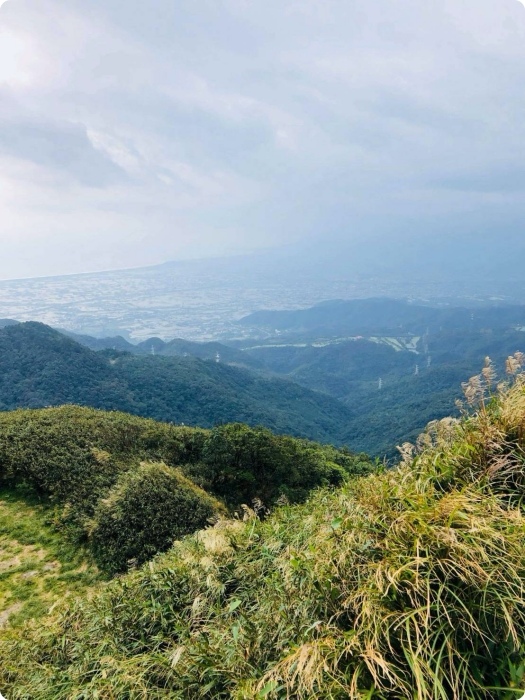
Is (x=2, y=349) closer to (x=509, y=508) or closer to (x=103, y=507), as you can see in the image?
(x=103, y=507)

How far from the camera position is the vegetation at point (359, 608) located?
163 centimetres

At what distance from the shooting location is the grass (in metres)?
5.93

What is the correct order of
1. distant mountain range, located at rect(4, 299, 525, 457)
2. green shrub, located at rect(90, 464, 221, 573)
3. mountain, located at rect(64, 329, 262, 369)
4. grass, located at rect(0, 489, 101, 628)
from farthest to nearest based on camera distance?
mountain, located at rect(64, 329, 262, 369), distant mountain range, located at rect(4, 299, 525, 457), green shrub, located at rect(90, 464, 221, 573), grass, located at rect(0, 489, 101, 628)

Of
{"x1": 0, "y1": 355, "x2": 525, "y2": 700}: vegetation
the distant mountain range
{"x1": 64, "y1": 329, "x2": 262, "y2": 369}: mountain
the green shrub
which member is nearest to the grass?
the green shrub

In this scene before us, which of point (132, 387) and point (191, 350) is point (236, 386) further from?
point (191, 350)

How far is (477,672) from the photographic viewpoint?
1.58m

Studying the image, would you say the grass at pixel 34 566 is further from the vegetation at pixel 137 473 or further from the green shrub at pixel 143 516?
→ the green shrub at pixel 143 516

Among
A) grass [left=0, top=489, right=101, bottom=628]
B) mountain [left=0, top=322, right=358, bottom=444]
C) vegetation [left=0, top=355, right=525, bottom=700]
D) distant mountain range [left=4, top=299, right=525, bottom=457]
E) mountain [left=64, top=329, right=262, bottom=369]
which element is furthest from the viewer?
mountain [left=64, top=329, right=262, bottom=369]

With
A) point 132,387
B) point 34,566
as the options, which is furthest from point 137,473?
point 132,387

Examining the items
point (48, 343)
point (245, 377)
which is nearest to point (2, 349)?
point (48, 343)

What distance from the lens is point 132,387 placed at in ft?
185

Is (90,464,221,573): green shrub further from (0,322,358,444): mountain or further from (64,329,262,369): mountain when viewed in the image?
(64,329,262,369): mountain

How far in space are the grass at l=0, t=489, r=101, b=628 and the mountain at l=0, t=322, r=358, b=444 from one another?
4085cm

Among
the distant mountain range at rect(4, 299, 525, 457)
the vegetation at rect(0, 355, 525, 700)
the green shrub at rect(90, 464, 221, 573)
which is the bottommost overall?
the distant mountain range at rect(4, 299, 525, 457)
